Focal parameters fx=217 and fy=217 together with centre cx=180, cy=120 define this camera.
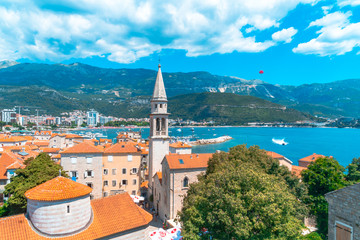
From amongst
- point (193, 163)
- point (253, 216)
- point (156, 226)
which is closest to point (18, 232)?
point (253, 216)

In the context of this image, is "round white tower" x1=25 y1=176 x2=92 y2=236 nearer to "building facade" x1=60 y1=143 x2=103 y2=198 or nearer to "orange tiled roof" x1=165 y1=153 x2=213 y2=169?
"orange tiled roof" x1=165 y1=153 x2=213 y2=169

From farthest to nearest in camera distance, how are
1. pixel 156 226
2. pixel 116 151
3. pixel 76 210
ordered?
pixel 116 151, pixel 156 226, pixel 76 210

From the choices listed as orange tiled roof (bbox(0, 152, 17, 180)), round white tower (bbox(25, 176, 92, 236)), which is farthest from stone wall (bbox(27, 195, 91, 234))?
orange tiled roof (bbox(0, 152, 17, 180))

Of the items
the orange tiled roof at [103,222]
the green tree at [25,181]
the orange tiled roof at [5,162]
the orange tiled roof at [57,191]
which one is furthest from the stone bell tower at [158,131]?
the orange tiled roof at [5,162]

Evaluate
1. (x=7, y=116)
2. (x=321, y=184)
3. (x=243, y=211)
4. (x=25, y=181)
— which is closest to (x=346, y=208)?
(x=243, y=211)

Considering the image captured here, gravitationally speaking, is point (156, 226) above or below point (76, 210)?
below

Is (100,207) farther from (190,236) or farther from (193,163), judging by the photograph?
(193,163)
